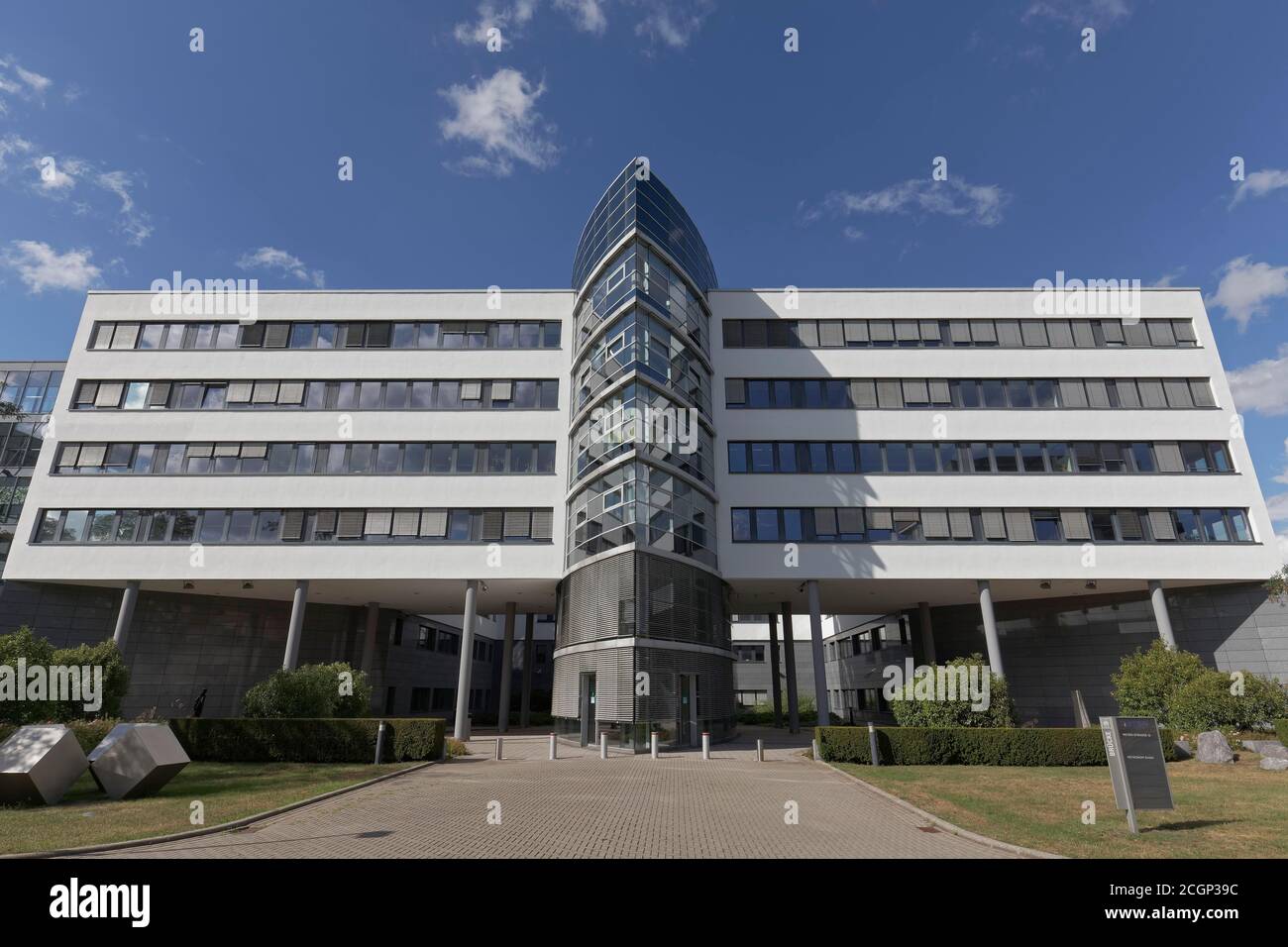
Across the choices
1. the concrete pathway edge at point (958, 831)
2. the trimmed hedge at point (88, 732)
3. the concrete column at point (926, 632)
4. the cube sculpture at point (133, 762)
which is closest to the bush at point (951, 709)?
Result: the concrete pathway edge at point (958, 831)

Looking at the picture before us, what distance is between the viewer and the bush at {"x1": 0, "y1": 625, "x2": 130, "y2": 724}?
781 inches

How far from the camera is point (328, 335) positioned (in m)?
32.9

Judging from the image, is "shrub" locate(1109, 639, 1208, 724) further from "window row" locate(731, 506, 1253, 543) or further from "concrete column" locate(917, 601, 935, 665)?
"concrete column" locate(917, 601, 935, 665)

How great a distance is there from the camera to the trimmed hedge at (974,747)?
19.2 m

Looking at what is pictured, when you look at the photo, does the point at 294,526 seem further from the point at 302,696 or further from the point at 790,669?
the point at 790,669

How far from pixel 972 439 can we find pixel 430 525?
1024 inches

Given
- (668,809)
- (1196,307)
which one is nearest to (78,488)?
(668,809)

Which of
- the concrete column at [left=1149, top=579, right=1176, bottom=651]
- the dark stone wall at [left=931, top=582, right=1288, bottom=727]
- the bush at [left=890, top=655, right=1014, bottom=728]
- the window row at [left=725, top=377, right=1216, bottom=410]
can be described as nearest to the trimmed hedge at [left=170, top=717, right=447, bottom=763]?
the bush at [left=890, top=655, right=1014, bottom=728]

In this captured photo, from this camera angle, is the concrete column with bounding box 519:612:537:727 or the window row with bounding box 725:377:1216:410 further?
the concrete column with bounding box 519:612:537:727

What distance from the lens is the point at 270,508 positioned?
29750 mm

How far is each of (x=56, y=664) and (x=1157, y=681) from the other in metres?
38.6

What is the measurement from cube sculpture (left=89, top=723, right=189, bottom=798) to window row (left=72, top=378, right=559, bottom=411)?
65.0ft

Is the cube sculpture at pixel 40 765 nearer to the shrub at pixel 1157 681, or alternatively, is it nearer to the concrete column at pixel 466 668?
the concrete column at pixel 466 668

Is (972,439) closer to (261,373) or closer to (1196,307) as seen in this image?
(1196,307)
